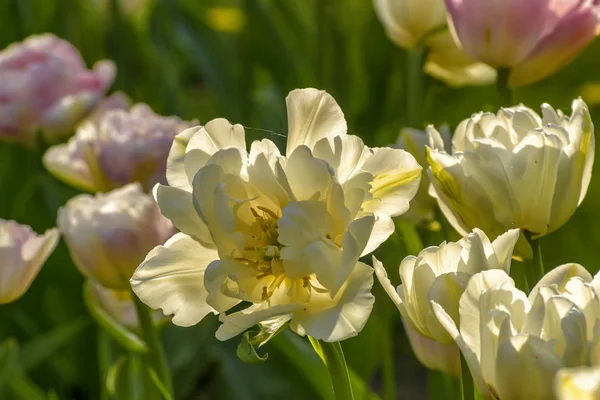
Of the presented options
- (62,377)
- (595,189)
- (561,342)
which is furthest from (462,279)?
(595,189)

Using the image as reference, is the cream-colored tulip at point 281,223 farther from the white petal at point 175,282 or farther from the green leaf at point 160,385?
the green leaf at point 160,385

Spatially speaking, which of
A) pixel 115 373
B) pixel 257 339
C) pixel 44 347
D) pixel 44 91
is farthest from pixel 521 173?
pixel 44 91

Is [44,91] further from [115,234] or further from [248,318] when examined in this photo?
[248,318]

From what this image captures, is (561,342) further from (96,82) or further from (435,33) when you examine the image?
(96,82)

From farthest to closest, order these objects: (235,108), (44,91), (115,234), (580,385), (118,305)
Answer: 1. (235,108)
2. (44,91)
3. (118,305)
4. (115,234)
5. (580,385)

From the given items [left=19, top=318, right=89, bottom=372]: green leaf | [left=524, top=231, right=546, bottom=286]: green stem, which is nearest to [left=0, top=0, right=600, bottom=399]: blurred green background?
[left=19, top=318, right=89, bottom=372]: green leaf

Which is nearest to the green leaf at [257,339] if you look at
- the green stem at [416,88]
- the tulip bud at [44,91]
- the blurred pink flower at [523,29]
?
the blurred pink flower at [523,29]
